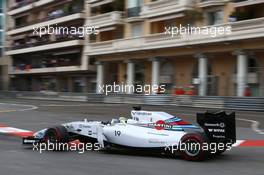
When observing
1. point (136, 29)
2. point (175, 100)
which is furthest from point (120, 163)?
point (136, 29)

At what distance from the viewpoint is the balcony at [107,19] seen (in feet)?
145

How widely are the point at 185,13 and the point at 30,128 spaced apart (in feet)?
72.8

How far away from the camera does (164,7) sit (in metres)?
38.0

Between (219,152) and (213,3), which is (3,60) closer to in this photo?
(213,3)

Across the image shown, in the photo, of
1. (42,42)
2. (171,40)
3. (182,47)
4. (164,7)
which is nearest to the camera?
(182,47)

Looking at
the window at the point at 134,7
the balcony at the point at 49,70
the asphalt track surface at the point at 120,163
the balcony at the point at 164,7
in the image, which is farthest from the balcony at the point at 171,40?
the asphalt track surface at the point at 120,163

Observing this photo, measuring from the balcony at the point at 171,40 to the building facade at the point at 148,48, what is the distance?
59 mm

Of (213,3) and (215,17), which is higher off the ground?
(213,3)

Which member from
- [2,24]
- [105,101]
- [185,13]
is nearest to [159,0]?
[185,13]

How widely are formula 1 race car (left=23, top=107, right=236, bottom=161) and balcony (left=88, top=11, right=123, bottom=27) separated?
3382 cm

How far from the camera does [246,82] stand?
31047 mm

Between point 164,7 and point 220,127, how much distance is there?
97.1 feet

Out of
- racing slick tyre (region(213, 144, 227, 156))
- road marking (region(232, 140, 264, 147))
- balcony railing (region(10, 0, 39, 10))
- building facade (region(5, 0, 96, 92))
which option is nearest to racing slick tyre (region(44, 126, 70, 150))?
racing slick tyre (region(213, 144, 227, 156))

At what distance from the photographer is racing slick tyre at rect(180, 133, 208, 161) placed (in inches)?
354
